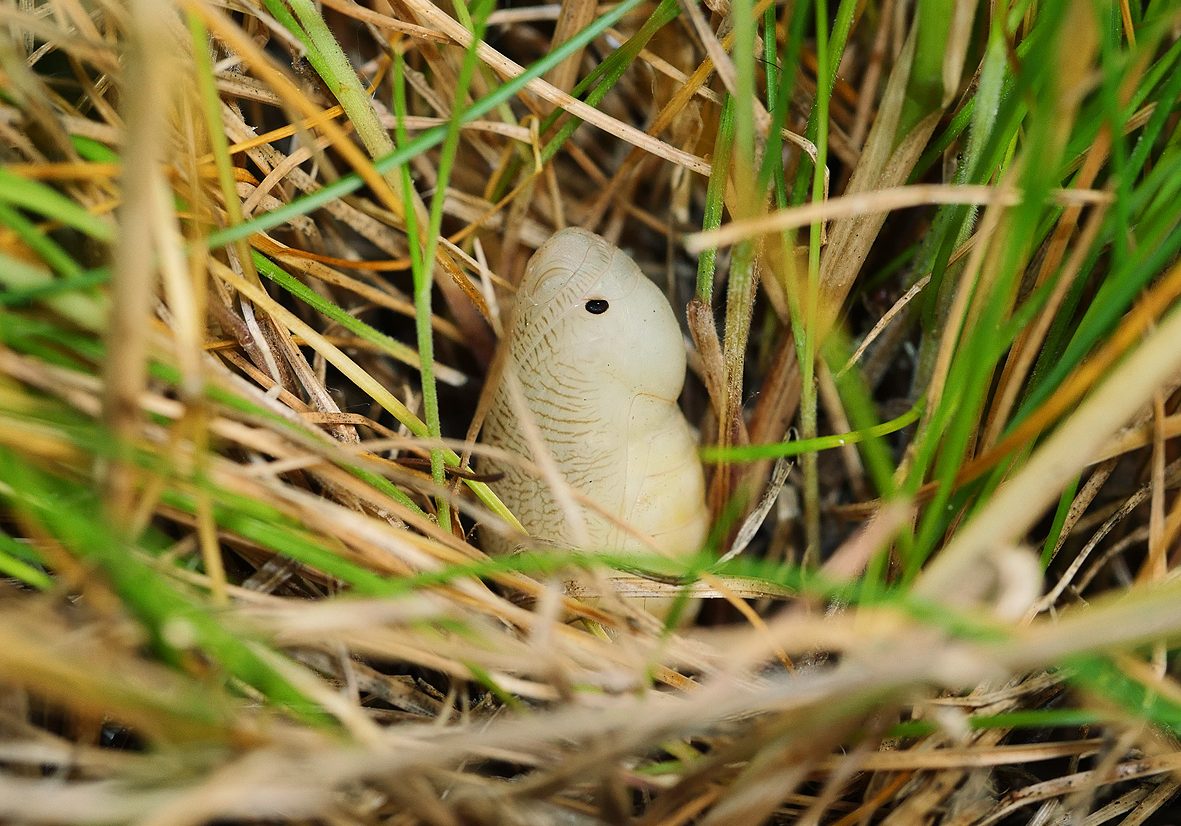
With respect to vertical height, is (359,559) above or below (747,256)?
below

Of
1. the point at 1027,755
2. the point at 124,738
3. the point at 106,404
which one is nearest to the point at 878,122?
the point at 1027,755

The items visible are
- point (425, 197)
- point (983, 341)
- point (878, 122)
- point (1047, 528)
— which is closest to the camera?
point (983, 341)

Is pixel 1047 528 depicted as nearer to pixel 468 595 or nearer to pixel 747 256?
pixel 747 256

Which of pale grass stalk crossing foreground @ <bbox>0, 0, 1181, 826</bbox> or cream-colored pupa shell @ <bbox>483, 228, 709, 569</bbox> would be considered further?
cream-colored pupa shell @ <bbox>483, 228, 709, 569</bbox>

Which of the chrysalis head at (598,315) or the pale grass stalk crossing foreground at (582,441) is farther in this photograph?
the chrysalis head at (598,315)

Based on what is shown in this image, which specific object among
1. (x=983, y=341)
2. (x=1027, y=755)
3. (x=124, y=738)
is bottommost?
(x=124, y=738)

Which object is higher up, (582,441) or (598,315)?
(598,315)

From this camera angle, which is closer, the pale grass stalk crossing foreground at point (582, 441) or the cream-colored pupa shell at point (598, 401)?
the pale grass stalk crossing foreground at point (582, 441)

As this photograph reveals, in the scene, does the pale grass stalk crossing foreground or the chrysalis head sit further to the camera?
the chrysalis head
